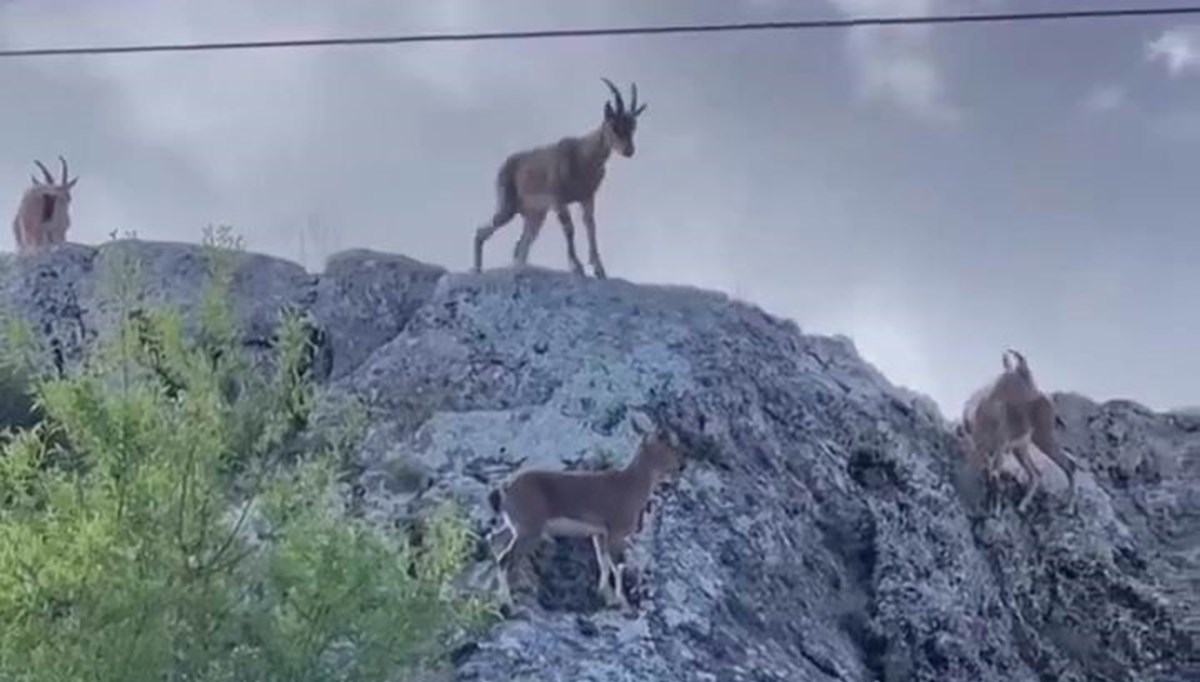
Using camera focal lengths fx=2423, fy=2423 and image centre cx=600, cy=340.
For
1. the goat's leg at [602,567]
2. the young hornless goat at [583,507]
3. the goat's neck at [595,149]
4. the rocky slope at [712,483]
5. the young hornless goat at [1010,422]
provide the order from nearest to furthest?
the young hornless goat at [583,507], the goat's leg at [602,567], the rocky slope at [712,483], the goat's neck at [595,149], the young hornless goat at [1010,422]

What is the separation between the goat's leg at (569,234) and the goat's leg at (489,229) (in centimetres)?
27

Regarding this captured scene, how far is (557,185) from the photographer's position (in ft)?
39.6

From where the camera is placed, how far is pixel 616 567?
977 centimetres

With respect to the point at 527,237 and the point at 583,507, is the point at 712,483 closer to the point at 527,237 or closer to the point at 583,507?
the point at 583,507

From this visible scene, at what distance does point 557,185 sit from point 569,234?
29cm

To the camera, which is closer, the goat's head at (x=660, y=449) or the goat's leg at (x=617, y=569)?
the goat's leg at (x=617, y=569)

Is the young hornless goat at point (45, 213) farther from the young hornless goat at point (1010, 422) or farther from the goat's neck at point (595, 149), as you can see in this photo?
the young hornless goat at point (1010, 422)

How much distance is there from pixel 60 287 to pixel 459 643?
4.67 meters

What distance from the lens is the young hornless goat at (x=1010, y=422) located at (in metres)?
12.7

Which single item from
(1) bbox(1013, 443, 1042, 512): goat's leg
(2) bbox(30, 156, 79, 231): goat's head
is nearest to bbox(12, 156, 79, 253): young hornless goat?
(2) bbox(30, 156, 79, 231): goat's head

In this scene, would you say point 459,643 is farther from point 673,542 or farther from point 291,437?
point 673,542

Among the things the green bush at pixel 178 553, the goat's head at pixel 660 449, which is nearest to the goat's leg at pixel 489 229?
the goat's head at pixel 660 449

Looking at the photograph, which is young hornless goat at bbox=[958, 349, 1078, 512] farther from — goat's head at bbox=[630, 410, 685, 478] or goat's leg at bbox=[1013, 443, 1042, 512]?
goat's head at bbox=[630, 410, 685, 478]

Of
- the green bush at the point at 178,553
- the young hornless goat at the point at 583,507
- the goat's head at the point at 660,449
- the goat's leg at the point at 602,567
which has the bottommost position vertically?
the green bush at the point at 178,553
